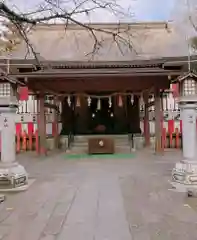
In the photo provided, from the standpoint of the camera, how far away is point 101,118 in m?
20.5

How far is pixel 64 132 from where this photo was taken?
19.2m

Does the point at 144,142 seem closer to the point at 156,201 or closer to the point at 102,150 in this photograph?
the point at 102,150

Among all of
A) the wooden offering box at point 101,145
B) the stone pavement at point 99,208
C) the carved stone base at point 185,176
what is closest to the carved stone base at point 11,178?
the stone pavement at point 99,208

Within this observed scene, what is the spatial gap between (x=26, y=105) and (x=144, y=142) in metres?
7.73

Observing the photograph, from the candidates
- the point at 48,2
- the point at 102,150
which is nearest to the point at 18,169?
the point at 48,2

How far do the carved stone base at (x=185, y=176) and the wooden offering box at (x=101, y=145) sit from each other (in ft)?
23.4

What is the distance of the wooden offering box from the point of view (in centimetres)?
1585

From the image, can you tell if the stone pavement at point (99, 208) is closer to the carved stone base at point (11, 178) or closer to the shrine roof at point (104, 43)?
the carved stone base at point (11, 178)

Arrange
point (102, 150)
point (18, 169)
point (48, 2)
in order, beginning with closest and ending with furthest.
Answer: point (48, 2) → point (18, 169) → point (102, 150)

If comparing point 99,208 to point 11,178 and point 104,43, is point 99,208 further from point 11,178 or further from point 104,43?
point 104,43

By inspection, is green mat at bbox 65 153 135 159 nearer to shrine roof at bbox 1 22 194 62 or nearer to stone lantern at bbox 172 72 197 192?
shrine roof at bbox 1 22 194 62

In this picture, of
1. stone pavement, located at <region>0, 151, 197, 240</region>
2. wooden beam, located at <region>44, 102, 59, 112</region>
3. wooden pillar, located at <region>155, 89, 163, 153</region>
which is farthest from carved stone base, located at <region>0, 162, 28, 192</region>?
wooden pillar, located at <region>155, 89, 163, 153</region>

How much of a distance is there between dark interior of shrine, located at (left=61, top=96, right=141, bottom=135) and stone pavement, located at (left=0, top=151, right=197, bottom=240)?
851 centimetres

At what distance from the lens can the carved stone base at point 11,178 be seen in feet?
28.2
